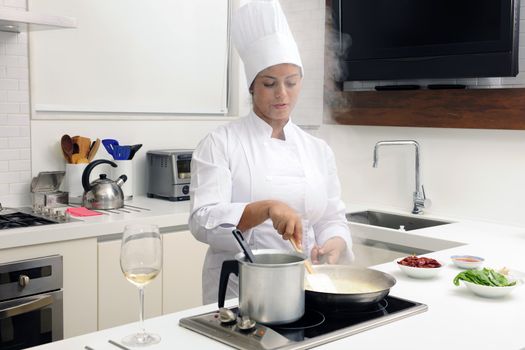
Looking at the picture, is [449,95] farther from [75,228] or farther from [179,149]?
[75,228]

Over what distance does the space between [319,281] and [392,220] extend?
2293 millimetres

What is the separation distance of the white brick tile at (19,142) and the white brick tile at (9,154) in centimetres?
3

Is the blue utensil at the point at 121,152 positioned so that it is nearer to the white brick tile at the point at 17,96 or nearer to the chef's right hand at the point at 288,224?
the white brick tile at the point at 17,96

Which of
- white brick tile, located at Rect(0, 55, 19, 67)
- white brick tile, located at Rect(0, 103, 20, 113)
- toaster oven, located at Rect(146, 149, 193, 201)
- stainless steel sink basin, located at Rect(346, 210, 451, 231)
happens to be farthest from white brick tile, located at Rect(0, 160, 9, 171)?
stainless steel sink basin, located at Rect(346, 210, 451, 231)

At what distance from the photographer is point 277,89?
2238 mm

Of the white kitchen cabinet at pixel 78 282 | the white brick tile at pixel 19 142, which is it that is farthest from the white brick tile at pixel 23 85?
the white kitchen cabinet at pixel 78 282

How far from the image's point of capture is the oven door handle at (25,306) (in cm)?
277

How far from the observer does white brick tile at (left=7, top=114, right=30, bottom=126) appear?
3.41 metres

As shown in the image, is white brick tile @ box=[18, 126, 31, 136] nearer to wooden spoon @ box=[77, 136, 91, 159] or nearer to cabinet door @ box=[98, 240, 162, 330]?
wooden spoon @ box=[77, 136, 91, 159]

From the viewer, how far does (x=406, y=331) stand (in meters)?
1.54

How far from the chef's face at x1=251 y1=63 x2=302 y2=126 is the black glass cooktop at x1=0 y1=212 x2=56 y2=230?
1306 millimetres

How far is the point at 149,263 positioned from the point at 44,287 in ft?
5.46

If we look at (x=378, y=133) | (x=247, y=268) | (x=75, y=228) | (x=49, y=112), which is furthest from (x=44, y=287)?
(x=378, y=133)

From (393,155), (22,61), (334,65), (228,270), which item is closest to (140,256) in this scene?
(228,270)
